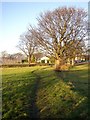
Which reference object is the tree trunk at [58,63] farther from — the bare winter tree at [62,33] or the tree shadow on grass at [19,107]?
the tree shadow on grass at [19,107]

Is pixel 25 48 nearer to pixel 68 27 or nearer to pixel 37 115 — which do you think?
pixel 68 27

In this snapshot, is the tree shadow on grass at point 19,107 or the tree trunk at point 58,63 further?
the tree trunk at point 58,63

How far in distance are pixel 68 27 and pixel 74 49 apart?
454 cm

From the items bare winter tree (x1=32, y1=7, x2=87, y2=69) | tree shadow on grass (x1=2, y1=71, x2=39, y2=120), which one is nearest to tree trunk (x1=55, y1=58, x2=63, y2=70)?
bare winter tree (x1=32, y1=7, x2=87, y2=69)

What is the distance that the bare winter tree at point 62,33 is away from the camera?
1614 inches

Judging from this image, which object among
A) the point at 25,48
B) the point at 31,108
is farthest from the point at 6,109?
the point at 25,48

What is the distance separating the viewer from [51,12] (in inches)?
1677

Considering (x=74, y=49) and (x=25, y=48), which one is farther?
Result: (x=25, y=48)

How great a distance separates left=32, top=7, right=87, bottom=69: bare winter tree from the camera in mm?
41000

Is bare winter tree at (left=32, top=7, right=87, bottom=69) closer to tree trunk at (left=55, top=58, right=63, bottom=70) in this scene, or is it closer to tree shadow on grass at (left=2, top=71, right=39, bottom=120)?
tree trunk at (left=55, top=58, right=63, bottom=70)

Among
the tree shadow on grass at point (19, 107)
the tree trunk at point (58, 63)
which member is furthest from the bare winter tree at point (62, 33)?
the tree shadow on grass at point (19, 107)

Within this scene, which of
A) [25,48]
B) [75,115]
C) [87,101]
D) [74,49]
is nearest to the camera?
[75,115]

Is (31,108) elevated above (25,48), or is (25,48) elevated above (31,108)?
(25,48)

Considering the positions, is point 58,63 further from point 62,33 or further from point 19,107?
point 19,107
